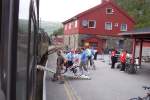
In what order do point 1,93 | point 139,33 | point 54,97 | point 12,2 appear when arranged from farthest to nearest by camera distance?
1. point 139,33
2. point 54,97
3. point 12,2
4. point 1,93

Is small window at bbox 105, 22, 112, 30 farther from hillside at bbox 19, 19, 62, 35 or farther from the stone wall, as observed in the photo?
hillside at bbox 19, 19, 62, 35

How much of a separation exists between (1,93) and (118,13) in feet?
209

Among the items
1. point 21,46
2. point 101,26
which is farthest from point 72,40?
point 21,46

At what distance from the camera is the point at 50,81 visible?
20.3 metres

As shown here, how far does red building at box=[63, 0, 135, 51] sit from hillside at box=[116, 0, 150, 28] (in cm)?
2197

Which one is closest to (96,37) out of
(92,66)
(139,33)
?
(92,66)

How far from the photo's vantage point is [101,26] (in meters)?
63.4

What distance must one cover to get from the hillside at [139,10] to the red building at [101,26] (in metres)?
22.0

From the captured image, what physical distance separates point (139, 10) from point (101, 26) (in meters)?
34.0

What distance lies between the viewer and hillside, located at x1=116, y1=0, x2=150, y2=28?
89.2 metres

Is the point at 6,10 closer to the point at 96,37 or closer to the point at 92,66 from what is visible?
the point at 92,66

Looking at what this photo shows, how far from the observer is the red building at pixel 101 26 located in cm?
6212

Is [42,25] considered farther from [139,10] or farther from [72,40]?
[139,10]

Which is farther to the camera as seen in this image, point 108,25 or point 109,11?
point 109,11
